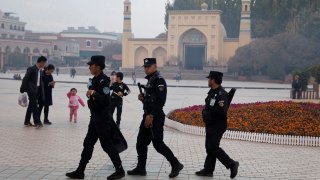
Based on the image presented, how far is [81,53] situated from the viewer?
107 m

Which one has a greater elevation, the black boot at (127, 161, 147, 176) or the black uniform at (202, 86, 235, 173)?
the black uniform at (202, 86, 235, 173)

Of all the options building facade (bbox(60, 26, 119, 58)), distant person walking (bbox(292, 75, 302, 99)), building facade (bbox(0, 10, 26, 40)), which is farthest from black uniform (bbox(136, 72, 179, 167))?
building facade (bbox(60, 26, 119, 58))

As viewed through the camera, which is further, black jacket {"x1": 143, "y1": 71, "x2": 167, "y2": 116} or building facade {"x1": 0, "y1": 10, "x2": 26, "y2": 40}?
building facade {"x1": 0, "y1": 10, "x2": 26, "y2": 40}

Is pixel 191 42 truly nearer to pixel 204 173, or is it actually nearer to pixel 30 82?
pixel 30 82

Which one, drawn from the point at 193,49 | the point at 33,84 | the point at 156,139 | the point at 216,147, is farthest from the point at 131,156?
the point at 193,49

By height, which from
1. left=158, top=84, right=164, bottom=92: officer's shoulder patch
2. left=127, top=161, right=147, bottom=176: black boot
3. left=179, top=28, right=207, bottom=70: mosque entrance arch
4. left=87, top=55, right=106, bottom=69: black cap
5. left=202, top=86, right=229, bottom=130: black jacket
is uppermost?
left=179, top=28, right=207, bottom=70: mosque entrance arch

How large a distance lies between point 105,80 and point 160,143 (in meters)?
1.21

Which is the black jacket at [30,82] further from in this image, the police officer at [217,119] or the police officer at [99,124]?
the police officer at [217,119]

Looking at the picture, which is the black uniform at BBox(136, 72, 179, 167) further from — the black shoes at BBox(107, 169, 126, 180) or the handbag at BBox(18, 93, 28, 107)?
the handbag at BBox(18, 93, 28, 107)

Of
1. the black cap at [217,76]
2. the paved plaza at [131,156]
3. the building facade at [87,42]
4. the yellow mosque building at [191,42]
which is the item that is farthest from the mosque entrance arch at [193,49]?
the black cap at [217,76]

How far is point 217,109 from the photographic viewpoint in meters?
6.34

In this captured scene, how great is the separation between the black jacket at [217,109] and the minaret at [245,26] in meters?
58.6

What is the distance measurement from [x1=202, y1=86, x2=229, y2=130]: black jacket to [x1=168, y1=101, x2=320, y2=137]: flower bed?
3.97 metres

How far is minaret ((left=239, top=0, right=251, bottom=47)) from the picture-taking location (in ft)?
210
